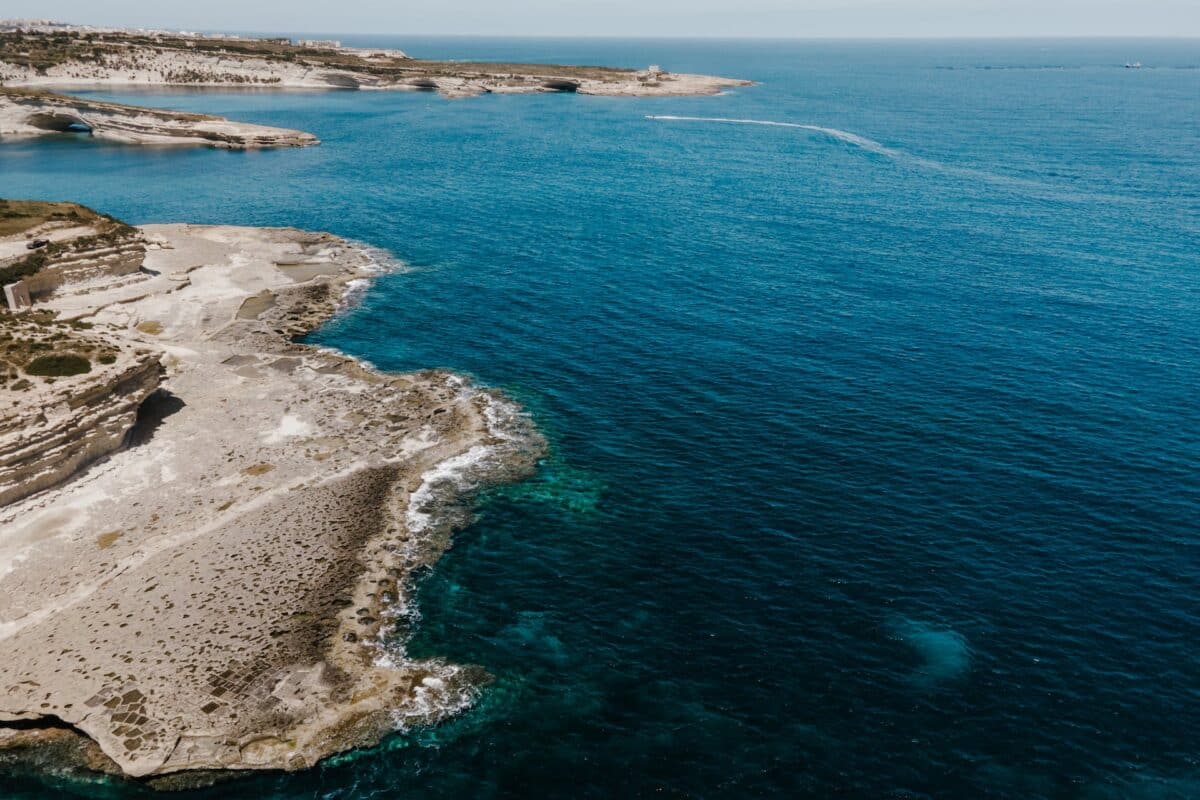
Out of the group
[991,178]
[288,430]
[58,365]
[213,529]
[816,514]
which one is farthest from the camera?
[991,178]

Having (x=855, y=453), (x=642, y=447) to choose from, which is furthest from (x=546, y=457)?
(x=855, y=453)

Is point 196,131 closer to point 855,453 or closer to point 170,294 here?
point 170,294

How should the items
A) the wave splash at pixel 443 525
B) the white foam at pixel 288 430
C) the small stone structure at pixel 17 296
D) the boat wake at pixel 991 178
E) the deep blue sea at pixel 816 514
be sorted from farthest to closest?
the boat wake at pixel 991 178 → the small stone structure at pixel 17 296 → the white foam at pixel 288 430 → the wave splash at pixel 443 525 → the deep blue sea at pixel 816 514

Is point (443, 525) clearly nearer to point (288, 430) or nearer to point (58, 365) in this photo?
point (288, 430)

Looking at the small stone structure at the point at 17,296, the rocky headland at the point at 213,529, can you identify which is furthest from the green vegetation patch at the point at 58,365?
the small stone structure at the point at 17,296

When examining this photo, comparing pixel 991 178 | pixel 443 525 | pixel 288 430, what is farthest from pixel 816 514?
pixel 991 178

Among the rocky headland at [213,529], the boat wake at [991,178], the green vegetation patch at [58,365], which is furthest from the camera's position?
the boat wake at [991,178]

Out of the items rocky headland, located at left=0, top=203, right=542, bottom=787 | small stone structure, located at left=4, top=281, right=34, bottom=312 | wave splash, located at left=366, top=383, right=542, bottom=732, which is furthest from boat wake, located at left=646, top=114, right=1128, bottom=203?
small stone structure, located at left=4, top=281, right=34, bottom=312

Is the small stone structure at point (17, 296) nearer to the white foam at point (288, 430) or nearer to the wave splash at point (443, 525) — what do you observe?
the white foam at point (288, 430)
